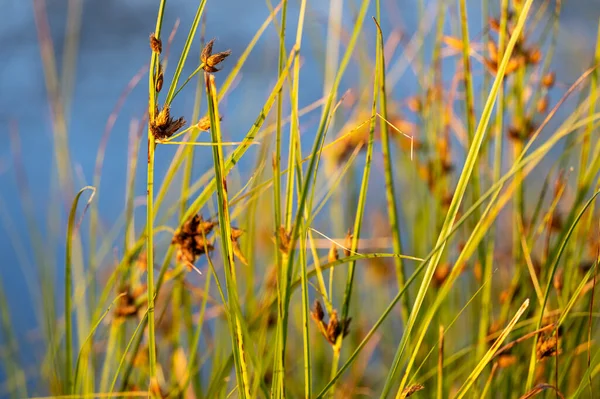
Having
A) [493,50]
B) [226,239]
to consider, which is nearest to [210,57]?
[226,239]

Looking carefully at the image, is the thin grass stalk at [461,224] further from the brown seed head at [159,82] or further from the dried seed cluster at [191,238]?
Result: the brown seed head at [159,82]

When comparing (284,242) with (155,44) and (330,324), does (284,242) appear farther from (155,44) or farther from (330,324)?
(155,44)

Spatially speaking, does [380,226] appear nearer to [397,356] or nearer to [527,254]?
[527,254]

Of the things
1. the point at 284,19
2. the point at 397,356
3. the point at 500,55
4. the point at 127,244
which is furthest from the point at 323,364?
the point at 284,19

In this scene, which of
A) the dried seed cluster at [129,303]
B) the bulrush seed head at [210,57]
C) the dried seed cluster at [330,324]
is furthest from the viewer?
the dried seed cluster at [129,303]

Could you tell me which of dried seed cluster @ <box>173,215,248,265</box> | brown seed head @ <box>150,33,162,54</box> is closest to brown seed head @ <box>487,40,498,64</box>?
dried seed cluster @ <box>173,215,248,265</box>

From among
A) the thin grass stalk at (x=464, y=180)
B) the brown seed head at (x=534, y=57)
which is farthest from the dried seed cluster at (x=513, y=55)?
the thin grass stalk at (x=464, y=180)

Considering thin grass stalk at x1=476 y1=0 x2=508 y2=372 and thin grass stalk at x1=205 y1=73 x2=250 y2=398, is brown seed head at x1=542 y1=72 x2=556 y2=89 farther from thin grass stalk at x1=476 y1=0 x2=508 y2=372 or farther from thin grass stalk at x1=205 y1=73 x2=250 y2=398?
thin grass stalk at x1=205 y1=73 x2=250 y2=398
